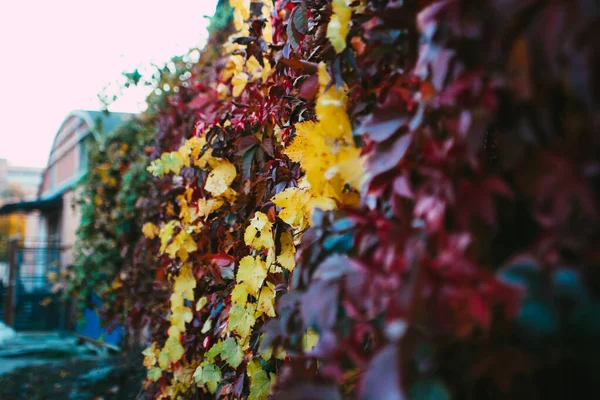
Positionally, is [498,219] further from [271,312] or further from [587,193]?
[271,312]

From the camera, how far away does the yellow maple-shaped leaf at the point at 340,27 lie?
Result: 1.21 meters

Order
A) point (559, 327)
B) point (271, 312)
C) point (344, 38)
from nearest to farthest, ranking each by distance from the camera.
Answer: point (559, 327) → point (344, 38) → point (271, 312)

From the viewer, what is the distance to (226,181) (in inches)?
91.0

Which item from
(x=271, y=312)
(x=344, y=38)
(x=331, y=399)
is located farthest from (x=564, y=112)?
(x=271, y=312)

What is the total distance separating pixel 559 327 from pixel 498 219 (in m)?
0.22

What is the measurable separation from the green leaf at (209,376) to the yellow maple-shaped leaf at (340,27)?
1.56 m

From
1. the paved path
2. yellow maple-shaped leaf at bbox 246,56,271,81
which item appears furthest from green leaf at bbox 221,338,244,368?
the paved path

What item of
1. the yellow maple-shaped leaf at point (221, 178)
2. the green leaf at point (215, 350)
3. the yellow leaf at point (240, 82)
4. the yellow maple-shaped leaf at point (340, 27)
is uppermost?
the yellow leaf at point (240, 82)

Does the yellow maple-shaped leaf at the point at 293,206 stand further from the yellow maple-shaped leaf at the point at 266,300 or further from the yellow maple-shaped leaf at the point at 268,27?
the yellow maple-shaped leaf at the point at 268,27

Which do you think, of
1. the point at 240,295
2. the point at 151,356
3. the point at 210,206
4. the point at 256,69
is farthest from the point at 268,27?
the point at 151,356

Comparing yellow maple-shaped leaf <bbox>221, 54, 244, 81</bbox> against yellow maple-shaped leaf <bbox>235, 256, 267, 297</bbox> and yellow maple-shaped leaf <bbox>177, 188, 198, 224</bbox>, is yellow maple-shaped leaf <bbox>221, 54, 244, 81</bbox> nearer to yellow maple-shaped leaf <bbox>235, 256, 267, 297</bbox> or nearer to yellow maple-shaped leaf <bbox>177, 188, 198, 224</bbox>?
yellow maple-shaped leaf <bbox>177, 188, 198, 224</bbox>

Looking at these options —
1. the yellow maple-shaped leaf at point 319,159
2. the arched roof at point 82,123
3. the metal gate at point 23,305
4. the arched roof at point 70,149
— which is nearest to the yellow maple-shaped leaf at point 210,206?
the yellow maple-shaped leaf at point 319,159

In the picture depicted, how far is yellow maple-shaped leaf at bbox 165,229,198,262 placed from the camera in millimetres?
2666

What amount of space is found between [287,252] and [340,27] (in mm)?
895
